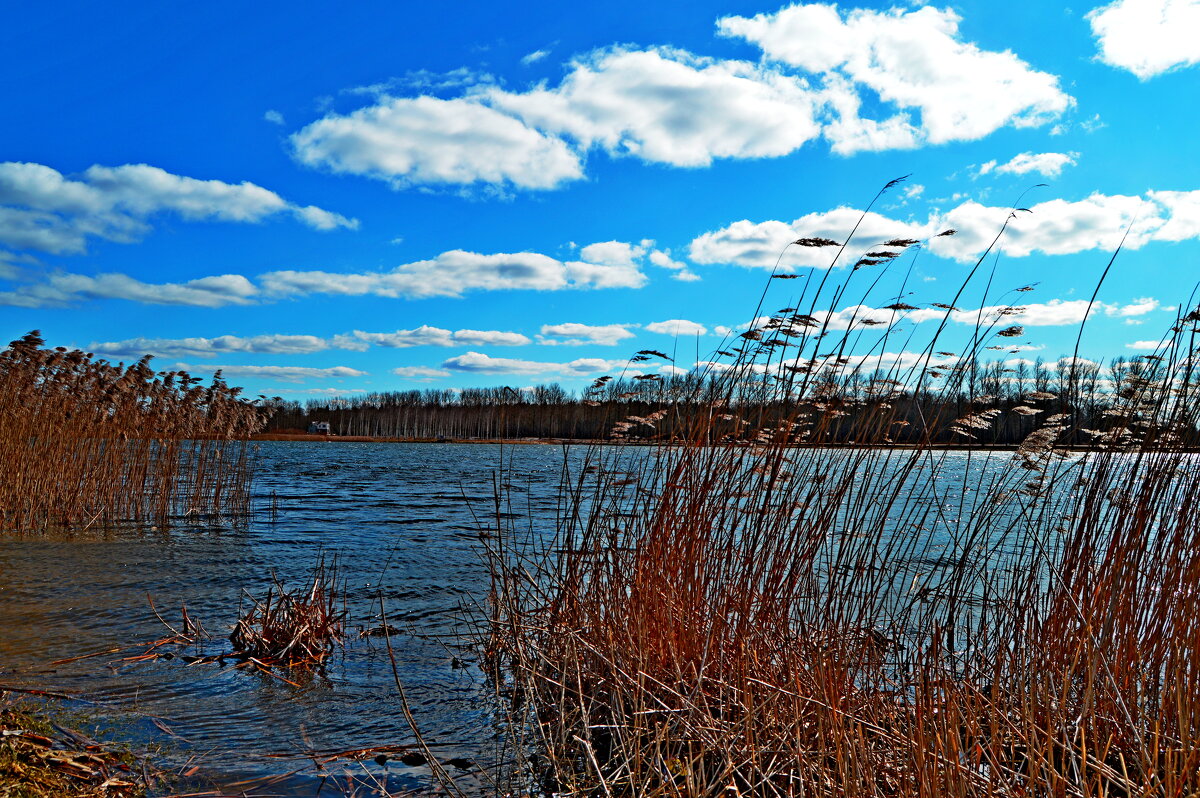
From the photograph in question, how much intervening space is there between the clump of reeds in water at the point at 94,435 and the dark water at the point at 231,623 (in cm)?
→ 108

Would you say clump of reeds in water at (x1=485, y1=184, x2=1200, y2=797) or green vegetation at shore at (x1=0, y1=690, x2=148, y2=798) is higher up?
clump of reeds in water at (x1=485, y1=184, x2=1200, y2=797)

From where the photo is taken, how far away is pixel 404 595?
7.52 meters

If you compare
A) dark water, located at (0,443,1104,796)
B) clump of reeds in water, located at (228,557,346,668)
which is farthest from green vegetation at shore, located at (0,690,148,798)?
clump of reeds in water, located at (228,557,346,668)

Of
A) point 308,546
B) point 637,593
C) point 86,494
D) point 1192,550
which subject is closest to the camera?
point 1192,550

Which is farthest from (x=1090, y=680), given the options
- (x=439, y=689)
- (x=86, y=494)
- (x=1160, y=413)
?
(x=86, y=494)

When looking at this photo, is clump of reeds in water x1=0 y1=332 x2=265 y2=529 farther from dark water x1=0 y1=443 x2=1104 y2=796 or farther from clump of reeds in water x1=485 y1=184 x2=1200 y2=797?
clump of reeds in water x1=485 y1=184 x2=1200 y2=797

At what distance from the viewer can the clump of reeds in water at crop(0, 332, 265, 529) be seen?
1055cm

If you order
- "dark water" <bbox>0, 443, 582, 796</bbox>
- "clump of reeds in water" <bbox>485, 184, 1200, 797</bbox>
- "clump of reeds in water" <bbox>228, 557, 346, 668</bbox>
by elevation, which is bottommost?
"dark water" <bbox>0, 443, 582, 796</bbox>

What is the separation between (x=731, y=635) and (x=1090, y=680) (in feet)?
6.30

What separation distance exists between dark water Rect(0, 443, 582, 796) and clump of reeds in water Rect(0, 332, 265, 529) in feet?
3.54

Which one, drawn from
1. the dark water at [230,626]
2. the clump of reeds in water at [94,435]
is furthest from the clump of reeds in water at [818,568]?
the clump of reeds in water at [94,435]

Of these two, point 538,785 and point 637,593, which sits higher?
point 637,593

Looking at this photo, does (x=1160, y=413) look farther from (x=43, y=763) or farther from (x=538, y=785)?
(x=43, y=763)

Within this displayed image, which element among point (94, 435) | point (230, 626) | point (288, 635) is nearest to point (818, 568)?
point (288, 635)
